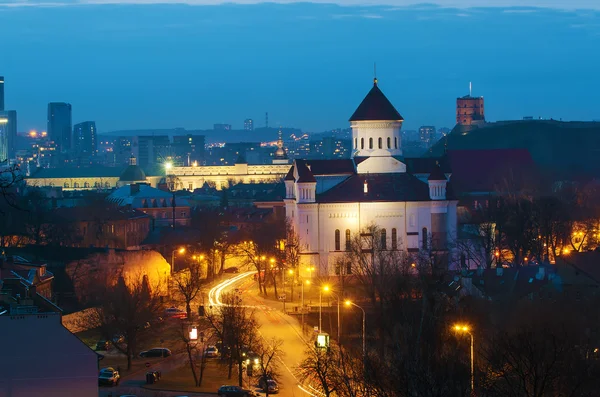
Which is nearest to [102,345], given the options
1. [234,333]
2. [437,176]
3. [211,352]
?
[211,352]

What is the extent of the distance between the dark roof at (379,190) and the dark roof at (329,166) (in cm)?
134

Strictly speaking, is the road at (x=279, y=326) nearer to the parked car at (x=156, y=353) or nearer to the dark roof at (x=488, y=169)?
the parked car at (x=156, y=353)

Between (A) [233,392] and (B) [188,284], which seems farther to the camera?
(B) [188,284]

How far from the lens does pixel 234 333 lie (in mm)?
51938

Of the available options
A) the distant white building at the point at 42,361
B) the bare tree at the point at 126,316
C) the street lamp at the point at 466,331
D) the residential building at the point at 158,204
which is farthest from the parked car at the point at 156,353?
the residential building at the point at 158,204

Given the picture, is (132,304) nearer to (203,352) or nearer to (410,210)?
(203,352)

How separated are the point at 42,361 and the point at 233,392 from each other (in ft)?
26.8

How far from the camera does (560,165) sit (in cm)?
19088

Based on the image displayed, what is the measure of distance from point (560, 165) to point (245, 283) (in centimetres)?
11606

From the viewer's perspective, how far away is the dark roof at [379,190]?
90.4 m

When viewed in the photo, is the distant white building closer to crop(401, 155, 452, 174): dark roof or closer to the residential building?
crop(401, 155, 452, 174): dark roof

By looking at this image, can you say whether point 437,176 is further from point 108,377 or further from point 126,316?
point 108,377

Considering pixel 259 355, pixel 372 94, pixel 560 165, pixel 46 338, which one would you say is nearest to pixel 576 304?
pixel 259 355

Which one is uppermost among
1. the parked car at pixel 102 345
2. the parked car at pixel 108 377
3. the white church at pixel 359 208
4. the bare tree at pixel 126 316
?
the white church at pixel 359 208
